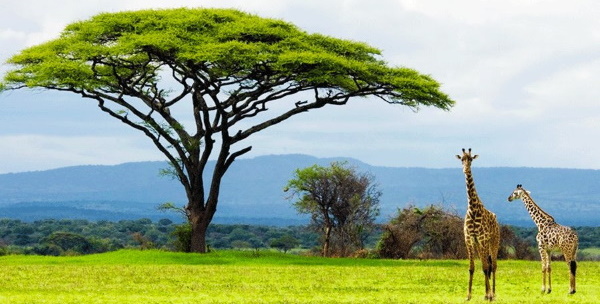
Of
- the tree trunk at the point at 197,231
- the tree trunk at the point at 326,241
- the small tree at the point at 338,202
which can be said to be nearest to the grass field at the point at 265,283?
the tree trunk at the point at 197,231

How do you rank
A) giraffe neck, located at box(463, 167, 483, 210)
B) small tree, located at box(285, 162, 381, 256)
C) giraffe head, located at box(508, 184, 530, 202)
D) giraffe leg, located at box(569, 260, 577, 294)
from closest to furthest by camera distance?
giraffe neck, located at box(463, 167, 483, 210) < giraffe leg, located at box(569, 260, 577, 294) < giraffe head, located at box(508, 184, 530, 202) < small tree, located at box(285, 162, 381, 256)

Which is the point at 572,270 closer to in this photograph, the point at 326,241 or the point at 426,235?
the point at 426,235

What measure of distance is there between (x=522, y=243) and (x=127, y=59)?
73.2ft

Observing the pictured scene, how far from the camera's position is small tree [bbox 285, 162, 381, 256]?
53.8 metres

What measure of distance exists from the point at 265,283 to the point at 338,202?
85.1 ft

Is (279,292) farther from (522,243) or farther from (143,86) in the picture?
(522,243)

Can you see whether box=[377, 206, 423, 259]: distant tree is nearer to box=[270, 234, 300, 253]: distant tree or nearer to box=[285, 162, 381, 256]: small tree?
box=[285, 162, 381, 256]: small tree

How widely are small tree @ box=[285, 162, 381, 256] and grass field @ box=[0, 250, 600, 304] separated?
40.9ft

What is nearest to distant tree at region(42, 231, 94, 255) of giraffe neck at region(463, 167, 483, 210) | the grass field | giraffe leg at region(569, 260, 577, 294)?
the grass field

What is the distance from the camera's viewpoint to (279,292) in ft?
82.3

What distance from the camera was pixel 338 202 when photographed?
54.0 metres

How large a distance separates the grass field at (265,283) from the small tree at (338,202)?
40.9 ft

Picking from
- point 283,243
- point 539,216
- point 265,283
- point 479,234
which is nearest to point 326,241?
point 283,243

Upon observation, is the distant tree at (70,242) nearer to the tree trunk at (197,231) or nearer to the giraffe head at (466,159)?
the tree trunk at (197,231)
